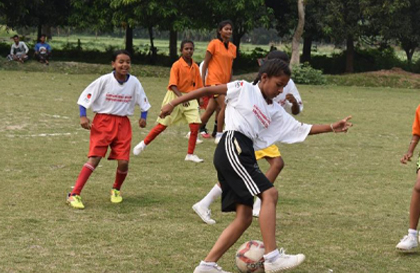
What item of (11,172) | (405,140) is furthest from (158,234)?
(405,140)

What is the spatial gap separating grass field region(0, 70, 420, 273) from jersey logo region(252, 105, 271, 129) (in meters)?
1.01

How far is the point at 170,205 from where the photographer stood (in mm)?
7258

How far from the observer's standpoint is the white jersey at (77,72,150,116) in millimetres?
7129

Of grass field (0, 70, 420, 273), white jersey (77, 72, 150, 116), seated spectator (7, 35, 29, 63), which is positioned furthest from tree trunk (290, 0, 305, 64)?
white jersey (77, 72, 150, 116)

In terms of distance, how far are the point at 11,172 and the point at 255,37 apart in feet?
294

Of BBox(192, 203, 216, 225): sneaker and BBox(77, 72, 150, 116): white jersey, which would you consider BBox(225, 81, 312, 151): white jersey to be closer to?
BBox(192, 203, 216, 225): sneaker

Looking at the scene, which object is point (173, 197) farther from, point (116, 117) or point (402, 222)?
point (402, 222)

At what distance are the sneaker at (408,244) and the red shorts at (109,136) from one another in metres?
2.77

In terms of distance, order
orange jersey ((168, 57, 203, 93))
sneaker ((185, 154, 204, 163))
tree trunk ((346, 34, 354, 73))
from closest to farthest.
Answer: sneaker ((185, 154, 204, 163))
orange jersey ((168, 57, 203, 93))
tree trunk ((346, 34, 354, 73))

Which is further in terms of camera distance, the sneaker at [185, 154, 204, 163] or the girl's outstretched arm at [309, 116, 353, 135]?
the sneaker at [185, 154, 204, 163]

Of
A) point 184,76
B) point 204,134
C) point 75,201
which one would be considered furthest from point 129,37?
point 75,201

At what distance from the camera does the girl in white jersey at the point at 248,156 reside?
188 inches

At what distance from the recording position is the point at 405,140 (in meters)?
13.3

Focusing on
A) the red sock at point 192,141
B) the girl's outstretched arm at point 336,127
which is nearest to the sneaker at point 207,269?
the girl's outstretched arm at point 336,127
